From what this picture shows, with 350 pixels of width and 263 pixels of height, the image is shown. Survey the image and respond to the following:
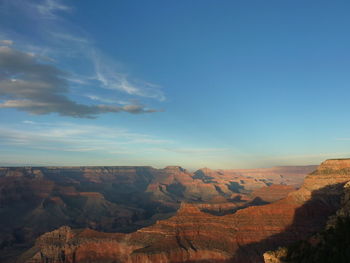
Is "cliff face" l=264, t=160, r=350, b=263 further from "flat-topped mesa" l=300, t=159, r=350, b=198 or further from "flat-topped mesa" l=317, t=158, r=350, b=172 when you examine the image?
"flat-topped mesa" l=317, t=158, r=350, b=172

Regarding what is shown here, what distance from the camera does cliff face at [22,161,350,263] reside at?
4003 inches

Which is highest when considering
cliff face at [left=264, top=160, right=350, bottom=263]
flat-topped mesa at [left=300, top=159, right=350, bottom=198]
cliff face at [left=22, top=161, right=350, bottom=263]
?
flat-topped mesa at [left=300, top=159, right=350, bottom=198]

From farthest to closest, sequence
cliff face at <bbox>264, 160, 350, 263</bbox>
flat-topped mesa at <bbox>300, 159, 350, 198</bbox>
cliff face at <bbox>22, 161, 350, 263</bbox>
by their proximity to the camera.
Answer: flat-topped mesa at <bbox>300, 159, 350, 198</bbox>, cliff face at <bbox>22, 161, 350, 263</bbox>, cliff face at <bbox>264, 160, 350, 263</bbox>

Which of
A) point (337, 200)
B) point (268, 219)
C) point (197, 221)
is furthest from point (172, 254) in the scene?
point (337, 200)

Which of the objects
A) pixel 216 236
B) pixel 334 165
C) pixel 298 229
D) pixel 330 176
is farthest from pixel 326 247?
pixel 334 165

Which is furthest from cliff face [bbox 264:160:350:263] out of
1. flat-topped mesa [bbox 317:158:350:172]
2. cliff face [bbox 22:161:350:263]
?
flat-topped mesa [bbox 317:158:350:172]

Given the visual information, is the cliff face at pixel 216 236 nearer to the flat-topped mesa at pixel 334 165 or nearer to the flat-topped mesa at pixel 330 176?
the flat-topped mesa at pixel 330 176

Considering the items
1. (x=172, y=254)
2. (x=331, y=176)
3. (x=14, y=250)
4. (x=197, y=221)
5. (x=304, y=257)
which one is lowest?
(x=14, y=250)

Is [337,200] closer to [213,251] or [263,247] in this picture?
[263,247]

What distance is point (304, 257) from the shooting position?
130 feet

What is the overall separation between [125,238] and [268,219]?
163 feet

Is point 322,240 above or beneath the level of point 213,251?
above

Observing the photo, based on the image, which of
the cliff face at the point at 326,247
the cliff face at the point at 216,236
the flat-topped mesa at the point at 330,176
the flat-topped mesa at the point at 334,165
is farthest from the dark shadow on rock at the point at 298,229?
the cliff face at the point at 326,247

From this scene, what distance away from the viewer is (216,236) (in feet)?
363
